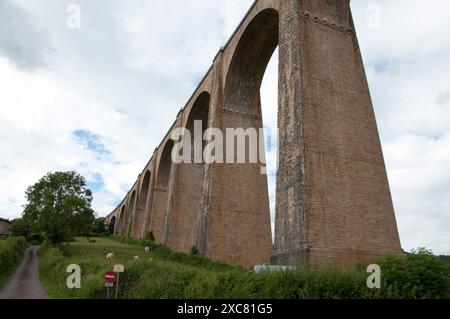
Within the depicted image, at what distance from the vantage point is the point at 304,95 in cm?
1148

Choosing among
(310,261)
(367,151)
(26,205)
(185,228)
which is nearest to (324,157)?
(367,151)

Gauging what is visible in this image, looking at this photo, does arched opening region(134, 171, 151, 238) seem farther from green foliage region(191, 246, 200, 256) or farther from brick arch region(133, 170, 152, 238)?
green foliage region(191, 246, 200, 256)

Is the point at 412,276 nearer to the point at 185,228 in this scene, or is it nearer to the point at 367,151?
the point at 367,151

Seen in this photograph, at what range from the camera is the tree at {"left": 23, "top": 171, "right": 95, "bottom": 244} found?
31.7m

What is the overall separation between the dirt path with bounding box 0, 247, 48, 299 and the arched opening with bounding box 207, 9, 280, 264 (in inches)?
287

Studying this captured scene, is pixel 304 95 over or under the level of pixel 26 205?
under

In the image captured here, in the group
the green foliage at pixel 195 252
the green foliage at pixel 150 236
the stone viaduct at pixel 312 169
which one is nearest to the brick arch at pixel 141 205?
the green foliage at pixel 150 236

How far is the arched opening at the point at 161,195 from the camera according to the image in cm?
3575

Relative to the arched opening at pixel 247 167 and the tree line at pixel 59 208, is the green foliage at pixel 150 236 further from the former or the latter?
the arched opening at pixel 247 167

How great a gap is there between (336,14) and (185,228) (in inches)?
732

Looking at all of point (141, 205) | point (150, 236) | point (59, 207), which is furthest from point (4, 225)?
point (150, 236)

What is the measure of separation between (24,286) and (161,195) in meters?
20.2

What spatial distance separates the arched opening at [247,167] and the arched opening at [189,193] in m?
5.86

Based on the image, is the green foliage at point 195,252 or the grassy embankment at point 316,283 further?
the green foliage at point 195,252
